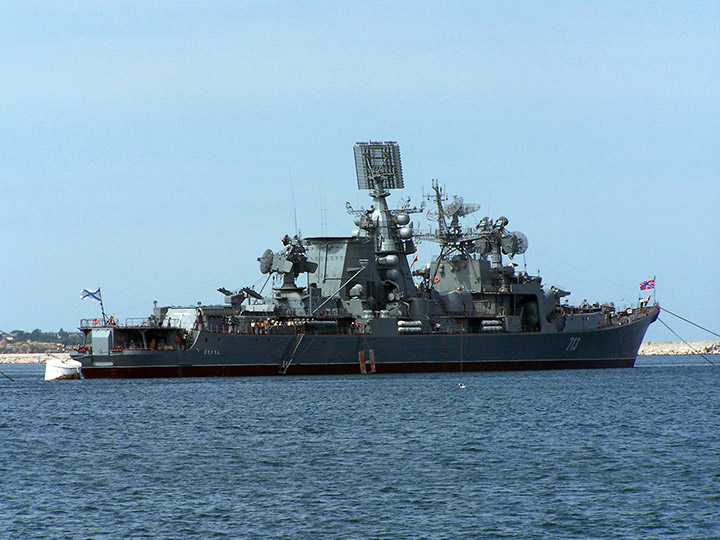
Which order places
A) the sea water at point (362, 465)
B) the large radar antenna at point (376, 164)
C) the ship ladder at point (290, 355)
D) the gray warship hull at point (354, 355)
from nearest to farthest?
1. the sea water at point (362, 465)
2. the gray warship hull at point (354, 355)
3. the ship ladder at point (290, 355)
4. the large radar antenna at point (376, 164)

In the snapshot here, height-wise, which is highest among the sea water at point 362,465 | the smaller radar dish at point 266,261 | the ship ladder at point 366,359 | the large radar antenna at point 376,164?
the large radar antenna at point 376,164

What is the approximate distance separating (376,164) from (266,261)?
1186 cm

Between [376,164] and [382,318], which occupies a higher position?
[376,164]

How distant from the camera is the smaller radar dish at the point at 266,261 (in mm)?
65250

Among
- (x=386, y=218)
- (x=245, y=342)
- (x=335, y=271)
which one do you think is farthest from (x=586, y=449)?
(x=386, y=218)

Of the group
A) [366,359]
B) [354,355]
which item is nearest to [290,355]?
[354,355]

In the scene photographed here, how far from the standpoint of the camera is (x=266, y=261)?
6531 centimetres

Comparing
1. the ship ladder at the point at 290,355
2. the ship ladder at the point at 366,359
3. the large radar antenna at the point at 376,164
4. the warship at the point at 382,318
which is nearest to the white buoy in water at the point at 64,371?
the warship at the point at 382,318

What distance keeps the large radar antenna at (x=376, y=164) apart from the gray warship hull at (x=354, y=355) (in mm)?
12687

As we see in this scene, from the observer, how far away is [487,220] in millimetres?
74000

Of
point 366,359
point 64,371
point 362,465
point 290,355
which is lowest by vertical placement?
point 362,465

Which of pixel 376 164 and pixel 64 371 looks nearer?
pixel 64 371

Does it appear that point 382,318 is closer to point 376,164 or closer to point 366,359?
point 366,359

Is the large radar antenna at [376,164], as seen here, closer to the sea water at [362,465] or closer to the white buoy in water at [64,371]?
the white buoy in water at [64,371]
